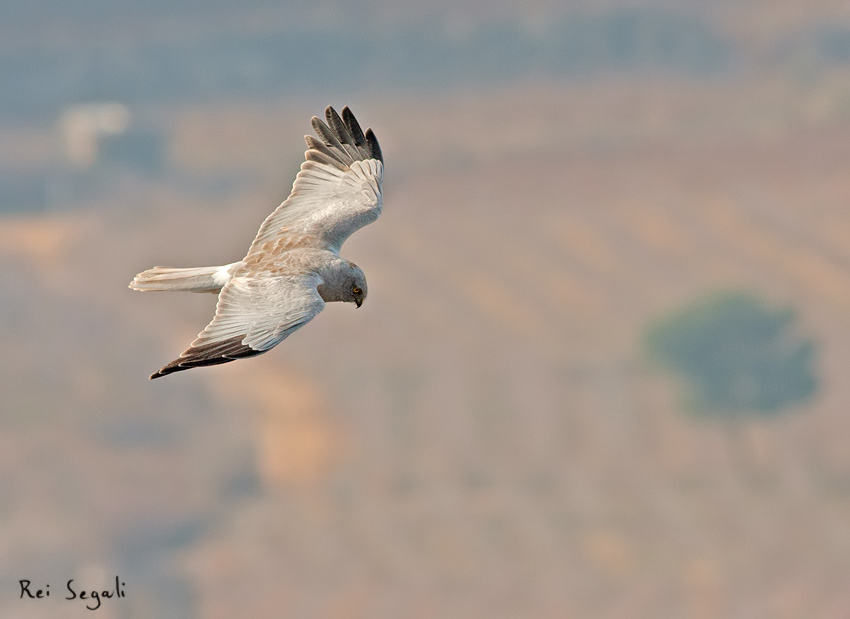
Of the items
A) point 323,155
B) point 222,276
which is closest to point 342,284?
point 222,276

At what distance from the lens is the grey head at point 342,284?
16484 mm

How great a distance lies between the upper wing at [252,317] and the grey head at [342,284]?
0.41 m

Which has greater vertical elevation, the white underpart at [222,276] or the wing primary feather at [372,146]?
the wing primary feather at [372,146]

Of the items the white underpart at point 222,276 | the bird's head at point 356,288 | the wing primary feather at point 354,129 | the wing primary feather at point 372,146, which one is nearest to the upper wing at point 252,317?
the white underpart at point 222,276

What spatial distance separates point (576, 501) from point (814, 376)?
125 feet

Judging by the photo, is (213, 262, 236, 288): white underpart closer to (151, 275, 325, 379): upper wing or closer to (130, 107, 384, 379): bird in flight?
(130, 107, 384, 379): bird in flight

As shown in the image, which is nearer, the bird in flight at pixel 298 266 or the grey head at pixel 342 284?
the bird in flight at pixel 298 266

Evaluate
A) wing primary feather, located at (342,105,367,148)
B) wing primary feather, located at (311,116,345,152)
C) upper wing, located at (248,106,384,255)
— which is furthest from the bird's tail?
wing primary feather, located at (342,105,367,148)

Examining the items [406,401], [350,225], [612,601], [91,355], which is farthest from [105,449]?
[350,225]

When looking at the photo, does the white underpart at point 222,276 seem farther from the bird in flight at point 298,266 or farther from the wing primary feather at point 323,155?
the wing primary feather at point 323,155

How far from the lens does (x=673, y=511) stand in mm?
178375

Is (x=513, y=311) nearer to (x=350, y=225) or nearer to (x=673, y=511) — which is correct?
(x=673, y=511)

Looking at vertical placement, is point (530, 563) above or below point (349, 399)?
below

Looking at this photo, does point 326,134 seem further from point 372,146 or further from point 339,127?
point 372,146
